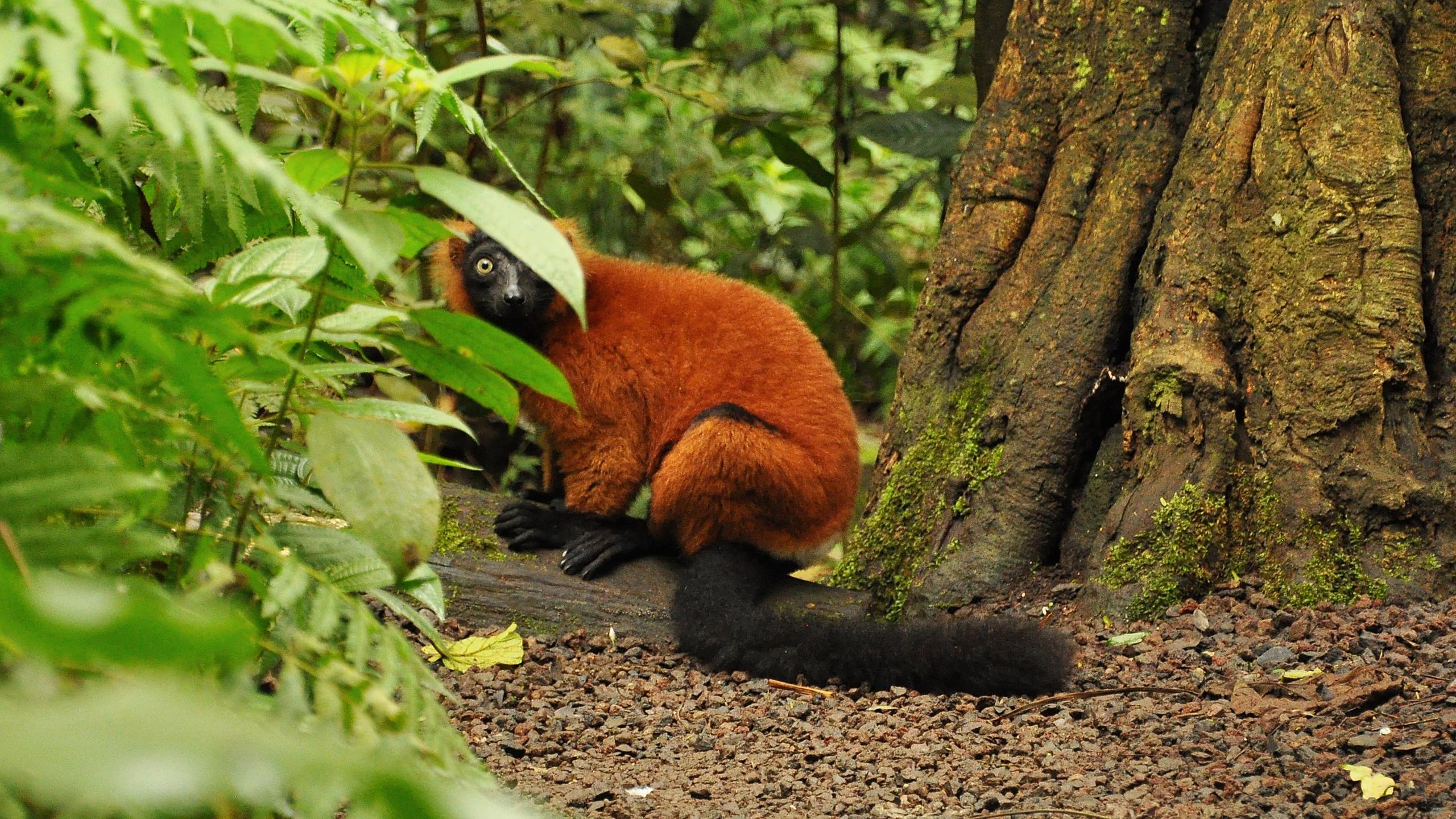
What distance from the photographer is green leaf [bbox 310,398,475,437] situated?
6.22ft

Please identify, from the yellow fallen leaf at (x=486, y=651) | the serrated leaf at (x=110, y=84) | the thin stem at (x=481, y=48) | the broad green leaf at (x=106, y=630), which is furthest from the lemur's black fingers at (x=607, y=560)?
the broad green leaf at (x=106, y=630)

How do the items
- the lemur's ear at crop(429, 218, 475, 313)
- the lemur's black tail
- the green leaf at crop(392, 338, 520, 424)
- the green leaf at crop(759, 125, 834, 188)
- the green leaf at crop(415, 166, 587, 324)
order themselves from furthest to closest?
the green leaf at crop(759, 125, 834, 188) < the lemur's ear at crop(429, 218, 475, 313) < the lemur's black tail < the green leaf at crop(392, 338, 520, 424) < the green leaf at crop(415, 166, 587, 324)

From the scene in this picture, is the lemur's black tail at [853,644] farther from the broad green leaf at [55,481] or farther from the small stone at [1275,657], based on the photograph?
the broad green leaf at [55,481]

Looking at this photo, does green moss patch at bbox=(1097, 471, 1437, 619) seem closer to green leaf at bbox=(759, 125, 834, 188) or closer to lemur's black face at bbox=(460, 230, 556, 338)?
lemur's black face at bbox=(460, 230, 556, 338)

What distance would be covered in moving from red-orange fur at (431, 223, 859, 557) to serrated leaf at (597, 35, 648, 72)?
1229 millimetres

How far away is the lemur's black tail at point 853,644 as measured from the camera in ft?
11.1

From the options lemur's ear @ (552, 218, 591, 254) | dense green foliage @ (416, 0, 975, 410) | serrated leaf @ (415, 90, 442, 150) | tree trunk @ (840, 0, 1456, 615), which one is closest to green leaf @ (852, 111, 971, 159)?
dense green foliage @ (416, 0, 975, 410)

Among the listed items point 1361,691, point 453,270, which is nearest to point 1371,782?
point 1361,691

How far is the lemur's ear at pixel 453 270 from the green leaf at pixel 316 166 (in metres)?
3.61

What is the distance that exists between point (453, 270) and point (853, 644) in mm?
2848

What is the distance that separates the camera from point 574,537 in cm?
469

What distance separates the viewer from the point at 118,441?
5.16 feet

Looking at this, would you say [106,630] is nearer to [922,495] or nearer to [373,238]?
[373,238]

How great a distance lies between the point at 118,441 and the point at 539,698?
92.5 inches
